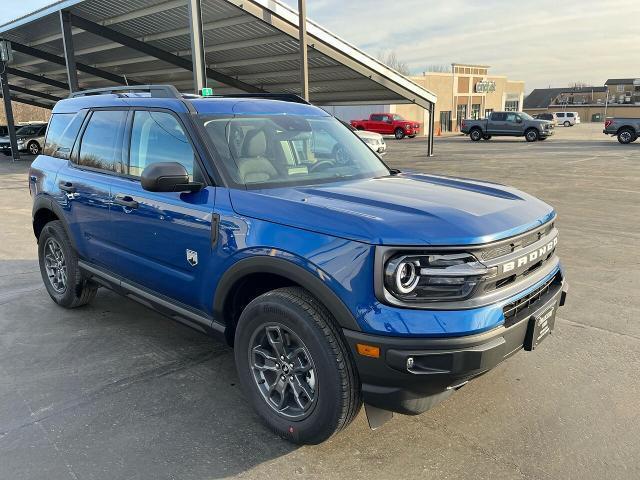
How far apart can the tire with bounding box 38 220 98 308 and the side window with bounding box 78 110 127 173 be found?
816 millimetres

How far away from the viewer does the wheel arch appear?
2492 millimetres

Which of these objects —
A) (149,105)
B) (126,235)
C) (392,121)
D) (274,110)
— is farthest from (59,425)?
(392,121)

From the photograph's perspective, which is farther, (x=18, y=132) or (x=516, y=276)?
(x=18, y=132)

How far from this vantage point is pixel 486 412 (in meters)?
3.15

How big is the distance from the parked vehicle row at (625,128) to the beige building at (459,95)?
24.1 meters

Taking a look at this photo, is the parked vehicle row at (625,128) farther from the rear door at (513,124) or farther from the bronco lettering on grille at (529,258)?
the bronco lettering on grille at (529,258)

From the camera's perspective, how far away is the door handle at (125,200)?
3.69 meters

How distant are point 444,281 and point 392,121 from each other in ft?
131

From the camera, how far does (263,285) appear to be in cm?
308

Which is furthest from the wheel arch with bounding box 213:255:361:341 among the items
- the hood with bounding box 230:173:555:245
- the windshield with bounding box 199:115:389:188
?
the windshield with bounding box 199:115:389:188

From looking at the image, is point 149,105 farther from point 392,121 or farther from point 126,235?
point 392,121

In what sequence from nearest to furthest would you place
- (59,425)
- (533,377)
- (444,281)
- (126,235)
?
1. (444,281)
2. (59,425)
3. (533,377)
4. (126,235)

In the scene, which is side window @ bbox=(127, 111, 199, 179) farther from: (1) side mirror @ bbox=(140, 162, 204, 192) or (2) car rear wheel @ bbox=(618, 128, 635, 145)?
(2) car rear wheel @ bbox=(618, 128, 635, 145)

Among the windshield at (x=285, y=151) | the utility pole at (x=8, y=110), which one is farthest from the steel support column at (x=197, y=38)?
the utility pole at (x=8, y=110)
